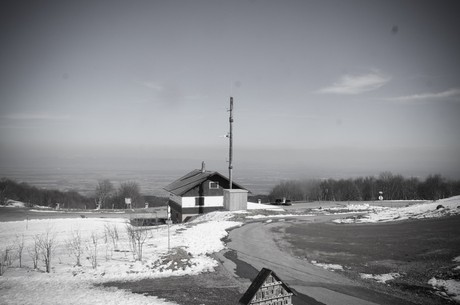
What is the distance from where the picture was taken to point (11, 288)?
1341 centimetres

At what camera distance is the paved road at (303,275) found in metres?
12.2

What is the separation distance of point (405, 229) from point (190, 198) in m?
25.7

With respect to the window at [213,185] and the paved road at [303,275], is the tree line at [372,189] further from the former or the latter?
the paved road at [303,275]

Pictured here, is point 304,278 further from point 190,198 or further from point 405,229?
point 190,198

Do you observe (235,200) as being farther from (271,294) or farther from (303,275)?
(271,294)

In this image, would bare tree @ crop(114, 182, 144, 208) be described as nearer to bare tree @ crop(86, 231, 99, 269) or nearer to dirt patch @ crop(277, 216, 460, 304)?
bare tree @ crop(86, 231, 99, 269)

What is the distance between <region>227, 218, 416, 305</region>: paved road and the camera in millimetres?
12234

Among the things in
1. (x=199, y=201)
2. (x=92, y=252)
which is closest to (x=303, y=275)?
(x=92, y=252)

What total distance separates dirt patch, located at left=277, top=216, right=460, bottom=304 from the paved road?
99cm

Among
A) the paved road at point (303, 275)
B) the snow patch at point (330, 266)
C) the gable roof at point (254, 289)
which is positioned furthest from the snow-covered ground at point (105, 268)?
the gable roof at point (254, 289)

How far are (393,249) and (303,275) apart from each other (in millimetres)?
7685

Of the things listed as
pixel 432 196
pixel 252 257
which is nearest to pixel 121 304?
pixel 252 257

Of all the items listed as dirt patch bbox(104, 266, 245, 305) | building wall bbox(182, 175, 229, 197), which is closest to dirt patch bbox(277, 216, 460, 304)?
dirt patch bbox(104, 266, 245, 305)

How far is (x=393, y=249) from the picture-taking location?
18625 millimetres
